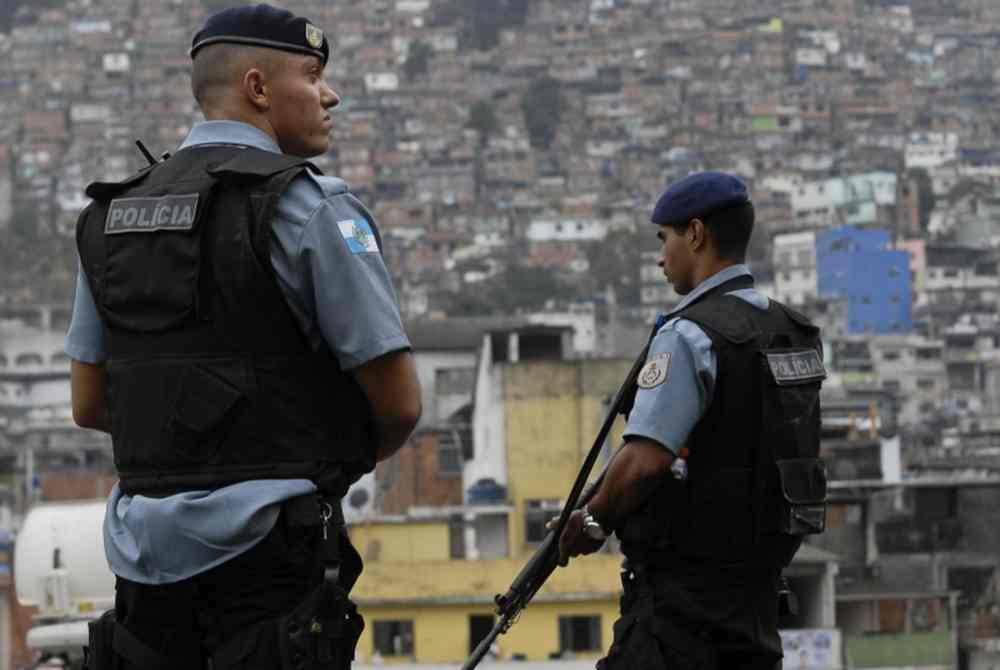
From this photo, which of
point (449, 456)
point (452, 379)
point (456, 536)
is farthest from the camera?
point (452, 379)

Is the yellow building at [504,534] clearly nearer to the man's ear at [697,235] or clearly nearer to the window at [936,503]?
the window at [936,503]

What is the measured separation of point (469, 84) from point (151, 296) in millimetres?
117196

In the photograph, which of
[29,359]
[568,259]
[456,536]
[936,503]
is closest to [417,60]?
[568,259]

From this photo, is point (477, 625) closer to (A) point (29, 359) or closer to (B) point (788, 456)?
(B) point (788, 456)

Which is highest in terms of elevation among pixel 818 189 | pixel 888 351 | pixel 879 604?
pixel 818 189

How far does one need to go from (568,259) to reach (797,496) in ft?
308

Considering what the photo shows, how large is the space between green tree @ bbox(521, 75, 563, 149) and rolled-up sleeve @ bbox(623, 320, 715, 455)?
11124 centimetres

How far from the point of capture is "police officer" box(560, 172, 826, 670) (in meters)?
4.22

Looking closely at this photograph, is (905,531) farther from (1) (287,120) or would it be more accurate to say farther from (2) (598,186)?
(2) (598,186)

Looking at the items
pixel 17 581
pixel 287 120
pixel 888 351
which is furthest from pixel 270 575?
pixel 888 351

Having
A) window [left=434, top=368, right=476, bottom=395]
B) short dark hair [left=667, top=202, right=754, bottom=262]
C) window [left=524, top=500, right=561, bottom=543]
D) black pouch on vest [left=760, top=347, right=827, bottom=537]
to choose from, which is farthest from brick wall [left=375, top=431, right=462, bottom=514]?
black pouch on vest [left=760, top=347, right=827, bottom=537]

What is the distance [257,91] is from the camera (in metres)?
3.62

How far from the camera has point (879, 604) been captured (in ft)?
94.2

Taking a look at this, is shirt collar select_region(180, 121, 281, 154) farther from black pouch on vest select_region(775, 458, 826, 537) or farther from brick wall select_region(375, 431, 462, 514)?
brick wall select_region(375, 431, 462, 514)
